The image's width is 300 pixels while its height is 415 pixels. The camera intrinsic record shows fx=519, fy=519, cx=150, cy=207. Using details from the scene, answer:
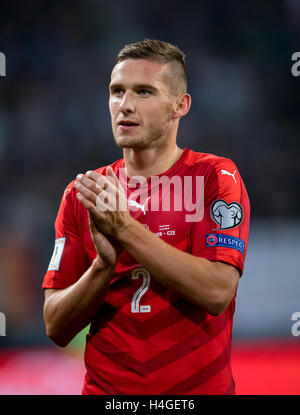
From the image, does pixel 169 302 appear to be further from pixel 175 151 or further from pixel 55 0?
pixel 55 0

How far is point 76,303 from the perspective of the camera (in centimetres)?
199

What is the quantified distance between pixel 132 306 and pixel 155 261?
0.29m

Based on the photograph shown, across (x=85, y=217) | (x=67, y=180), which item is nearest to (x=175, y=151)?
(x=85, y=217)

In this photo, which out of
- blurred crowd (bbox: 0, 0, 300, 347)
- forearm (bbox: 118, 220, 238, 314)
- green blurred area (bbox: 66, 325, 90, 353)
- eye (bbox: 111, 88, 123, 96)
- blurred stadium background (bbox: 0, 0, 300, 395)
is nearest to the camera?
forearm (bbox: 118, 220, 238, 314)

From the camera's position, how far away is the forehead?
216 cm

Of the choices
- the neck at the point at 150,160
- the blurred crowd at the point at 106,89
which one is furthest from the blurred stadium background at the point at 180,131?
the neck at the point at 150,160

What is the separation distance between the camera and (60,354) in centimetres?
510

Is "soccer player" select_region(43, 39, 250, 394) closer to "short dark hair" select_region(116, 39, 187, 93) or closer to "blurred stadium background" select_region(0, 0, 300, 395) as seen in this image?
"short dark hair" select_region(116, 39, 187, 93)

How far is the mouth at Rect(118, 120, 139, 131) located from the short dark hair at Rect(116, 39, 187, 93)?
29 cm

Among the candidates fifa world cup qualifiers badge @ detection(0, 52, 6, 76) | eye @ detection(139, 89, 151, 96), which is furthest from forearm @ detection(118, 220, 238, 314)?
fifa world cup qualifiers badge @ detection(0, 52, 6, 76)

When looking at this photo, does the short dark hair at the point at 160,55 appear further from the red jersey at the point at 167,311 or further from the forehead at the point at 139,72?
the red jersey at the point at 167,311

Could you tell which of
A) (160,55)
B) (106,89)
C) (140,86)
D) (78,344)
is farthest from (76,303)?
(106,89)

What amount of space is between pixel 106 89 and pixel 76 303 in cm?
586

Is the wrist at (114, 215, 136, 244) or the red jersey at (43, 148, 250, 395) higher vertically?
the wrist at (114, 215, 136, 244)
